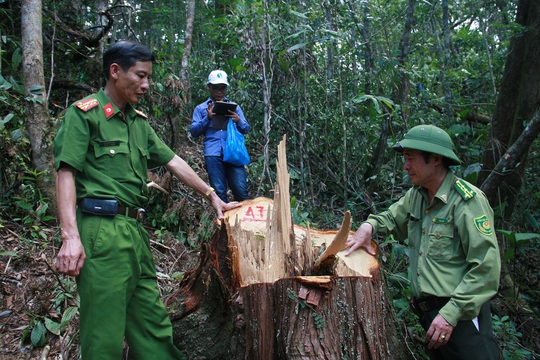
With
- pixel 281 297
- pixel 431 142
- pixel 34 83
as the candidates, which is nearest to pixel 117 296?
pixel 281 297

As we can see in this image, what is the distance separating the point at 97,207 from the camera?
9.04 ft

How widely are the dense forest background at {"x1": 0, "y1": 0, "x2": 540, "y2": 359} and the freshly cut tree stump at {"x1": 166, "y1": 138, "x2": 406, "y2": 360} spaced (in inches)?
44.7

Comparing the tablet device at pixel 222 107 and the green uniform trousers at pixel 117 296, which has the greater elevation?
the tablet device at pixel 222 107

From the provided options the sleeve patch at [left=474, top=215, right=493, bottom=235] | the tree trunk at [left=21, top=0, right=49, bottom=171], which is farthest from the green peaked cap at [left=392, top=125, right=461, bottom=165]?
the tree trunk at [left=21, top=0, right=49, bottom=171]

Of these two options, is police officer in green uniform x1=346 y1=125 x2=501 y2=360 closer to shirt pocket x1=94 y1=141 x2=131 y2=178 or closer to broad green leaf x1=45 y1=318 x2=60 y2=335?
shirt pocket x1=94 y1=141 x2=131 y2=178

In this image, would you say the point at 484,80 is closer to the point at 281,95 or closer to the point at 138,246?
the point at 281,95

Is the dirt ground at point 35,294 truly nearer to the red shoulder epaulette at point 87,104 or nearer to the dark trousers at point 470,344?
the red shoulder epaulette at point 87,104

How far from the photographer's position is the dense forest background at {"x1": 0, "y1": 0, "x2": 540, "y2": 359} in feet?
14.5

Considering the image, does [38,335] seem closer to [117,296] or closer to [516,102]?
[117,296]

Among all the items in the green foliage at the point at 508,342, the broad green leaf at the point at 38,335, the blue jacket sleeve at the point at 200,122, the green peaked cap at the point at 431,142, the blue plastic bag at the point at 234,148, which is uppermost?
the green peaked cap at the point at 431,142

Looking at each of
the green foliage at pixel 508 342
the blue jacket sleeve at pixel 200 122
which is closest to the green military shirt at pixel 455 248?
the green foliage at pixel 508 342

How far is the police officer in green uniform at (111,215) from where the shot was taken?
8.75 ft

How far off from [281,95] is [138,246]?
4.39 m

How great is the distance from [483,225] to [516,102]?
3.49m
